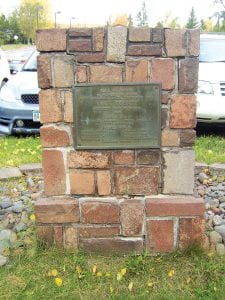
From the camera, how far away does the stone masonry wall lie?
8.68 feet

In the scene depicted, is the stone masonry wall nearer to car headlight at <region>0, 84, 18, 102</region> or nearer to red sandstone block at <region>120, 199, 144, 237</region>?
red sandstone block at <region>120, 199, 144, 237</region>

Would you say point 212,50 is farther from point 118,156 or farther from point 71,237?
point 71,237

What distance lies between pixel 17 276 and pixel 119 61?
5.09ft

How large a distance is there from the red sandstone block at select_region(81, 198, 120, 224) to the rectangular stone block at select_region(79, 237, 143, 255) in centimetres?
14

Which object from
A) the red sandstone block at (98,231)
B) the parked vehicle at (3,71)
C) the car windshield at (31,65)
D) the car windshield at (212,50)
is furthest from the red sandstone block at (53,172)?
the parked vehicle at (3,71)

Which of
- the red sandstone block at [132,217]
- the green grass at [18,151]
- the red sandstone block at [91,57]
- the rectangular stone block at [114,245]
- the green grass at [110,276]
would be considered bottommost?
the green grass at [110,276]

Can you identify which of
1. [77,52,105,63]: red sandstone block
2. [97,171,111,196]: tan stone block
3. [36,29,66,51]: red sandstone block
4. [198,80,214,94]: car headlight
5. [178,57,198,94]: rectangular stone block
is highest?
[36,29,66,51]: red sandstone block

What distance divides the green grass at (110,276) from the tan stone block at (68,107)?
0.94 meters

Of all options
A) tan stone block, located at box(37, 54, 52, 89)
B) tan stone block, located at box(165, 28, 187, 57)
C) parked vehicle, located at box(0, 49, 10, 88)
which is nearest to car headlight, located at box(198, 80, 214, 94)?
tan stone block, located at box(165, 28, 187, 57)

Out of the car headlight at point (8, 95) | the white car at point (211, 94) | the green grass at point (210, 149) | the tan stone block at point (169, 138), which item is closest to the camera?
the tan stone block at point (169, 138)

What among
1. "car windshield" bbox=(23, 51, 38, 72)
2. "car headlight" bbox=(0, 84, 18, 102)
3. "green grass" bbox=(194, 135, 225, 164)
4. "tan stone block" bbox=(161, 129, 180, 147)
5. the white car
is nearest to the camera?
"tan stone block" bbox=(161, 129, 180, 147)

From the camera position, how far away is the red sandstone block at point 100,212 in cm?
290

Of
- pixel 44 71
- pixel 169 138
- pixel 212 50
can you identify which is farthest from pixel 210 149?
pixel 44 71

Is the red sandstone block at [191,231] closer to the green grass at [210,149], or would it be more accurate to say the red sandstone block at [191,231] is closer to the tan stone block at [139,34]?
the tan stone block at [139,34]
